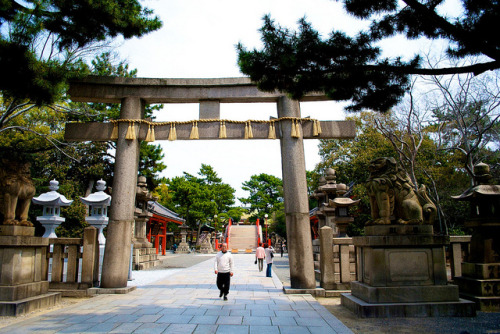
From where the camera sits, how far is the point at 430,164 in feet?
68.5

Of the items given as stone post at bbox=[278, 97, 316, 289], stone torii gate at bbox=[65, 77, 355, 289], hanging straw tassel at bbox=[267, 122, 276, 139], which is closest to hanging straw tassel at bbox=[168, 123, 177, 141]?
stone torii gate at bbox=[65, 77, 355, 289]

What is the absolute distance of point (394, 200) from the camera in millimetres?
6473

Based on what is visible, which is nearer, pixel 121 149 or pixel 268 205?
pixel 121 149

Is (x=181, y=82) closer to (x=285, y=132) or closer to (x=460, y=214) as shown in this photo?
(x=285, y=132)

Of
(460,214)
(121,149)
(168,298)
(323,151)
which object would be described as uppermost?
(323,151)

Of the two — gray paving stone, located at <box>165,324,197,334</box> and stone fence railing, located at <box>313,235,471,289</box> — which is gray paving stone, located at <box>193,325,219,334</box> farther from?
stone fence railing, located at <box>313,235,471,289</box>

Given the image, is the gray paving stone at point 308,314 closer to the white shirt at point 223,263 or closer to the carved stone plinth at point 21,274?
the white shirt at point 223,263

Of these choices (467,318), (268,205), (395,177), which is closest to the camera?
(467,318)

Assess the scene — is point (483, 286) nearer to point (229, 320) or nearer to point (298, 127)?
point (229, 320)

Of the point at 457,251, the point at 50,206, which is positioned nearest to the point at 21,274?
the point at 50,206

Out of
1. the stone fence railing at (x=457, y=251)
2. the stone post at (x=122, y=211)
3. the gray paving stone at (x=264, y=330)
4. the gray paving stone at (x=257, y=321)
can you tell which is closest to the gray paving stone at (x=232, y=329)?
the gray paving stone at (x=264, y=330)

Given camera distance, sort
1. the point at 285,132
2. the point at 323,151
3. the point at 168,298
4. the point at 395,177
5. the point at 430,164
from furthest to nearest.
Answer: the point at 323,151, the point at 430,164, the point at 285,132, the point at 168,298, the point at 395,177

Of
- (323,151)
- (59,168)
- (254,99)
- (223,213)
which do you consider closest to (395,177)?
(254,99)

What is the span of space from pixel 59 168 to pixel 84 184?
6.82 feet
